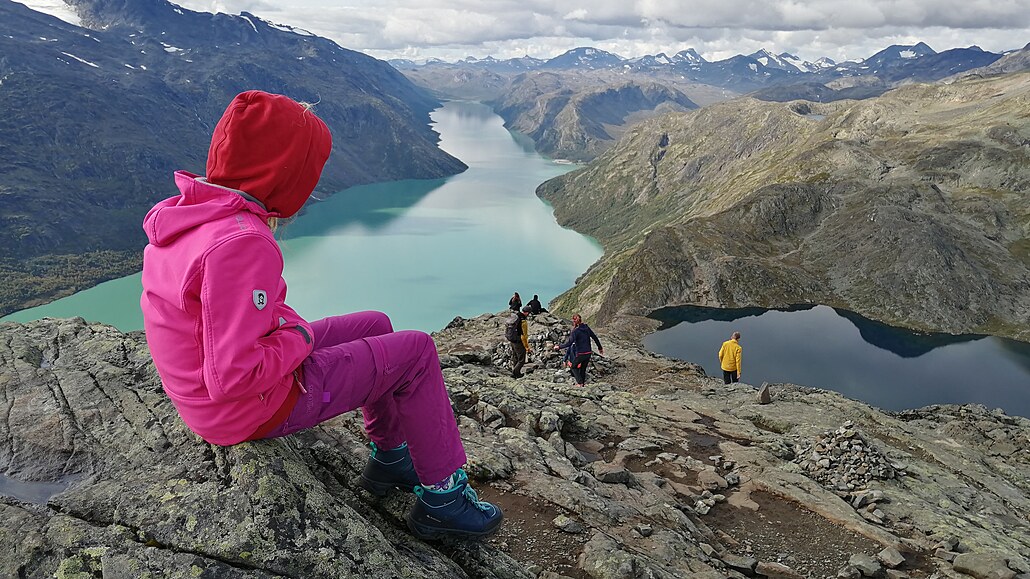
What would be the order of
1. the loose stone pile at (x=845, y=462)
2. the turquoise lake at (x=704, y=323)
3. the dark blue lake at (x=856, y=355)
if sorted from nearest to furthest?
the loose stone pile at (x=845, y=462) < the dark blue lake at (x=856, y=355) < the turquoise lake at (x=704, y=323)

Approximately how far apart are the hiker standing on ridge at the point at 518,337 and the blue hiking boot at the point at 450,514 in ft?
53.7

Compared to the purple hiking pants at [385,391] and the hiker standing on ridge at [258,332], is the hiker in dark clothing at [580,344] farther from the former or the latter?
the hiker standing on ridge at [258,332]

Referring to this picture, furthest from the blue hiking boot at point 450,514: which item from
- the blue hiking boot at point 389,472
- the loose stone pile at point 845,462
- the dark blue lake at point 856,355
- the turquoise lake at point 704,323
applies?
the dark blue lake at point 856,355

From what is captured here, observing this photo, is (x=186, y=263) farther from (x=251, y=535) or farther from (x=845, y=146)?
(x=845, y=146)

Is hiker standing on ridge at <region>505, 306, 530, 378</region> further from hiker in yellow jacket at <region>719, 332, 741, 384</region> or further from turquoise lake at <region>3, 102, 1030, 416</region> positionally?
turquoise lake at <region>3, 102, 1030, 416</region>

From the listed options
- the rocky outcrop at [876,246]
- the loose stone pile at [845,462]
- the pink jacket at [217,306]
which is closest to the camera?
the pink jacket at [217,306]

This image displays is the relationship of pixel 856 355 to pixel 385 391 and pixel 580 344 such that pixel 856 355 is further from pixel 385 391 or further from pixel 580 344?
pixel 385 391

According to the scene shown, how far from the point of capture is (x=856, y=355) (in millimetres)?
87750

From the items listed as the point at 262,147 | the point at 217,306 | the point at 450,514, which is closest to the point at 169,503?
the point at 217,306

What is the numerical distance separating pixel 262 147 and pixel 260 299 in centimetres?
128

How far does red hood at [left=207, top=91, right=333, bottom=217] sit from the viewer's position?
4441mm

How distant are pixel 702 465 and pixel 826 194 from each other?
135m

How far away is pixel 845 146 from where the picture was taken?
143250mm

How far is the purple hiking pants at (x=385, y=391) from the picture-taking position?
4.94 meters
